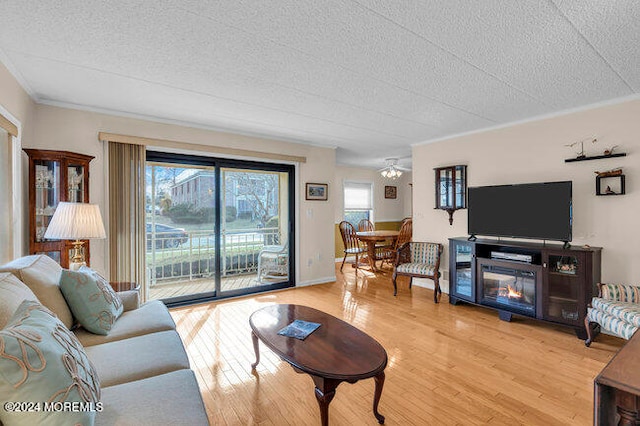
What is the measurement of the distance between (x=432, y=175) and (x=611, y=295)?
2.49m

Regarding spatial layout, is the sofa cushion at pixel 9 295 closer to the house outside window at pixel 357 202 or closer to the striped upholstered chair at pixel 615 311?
the striped upholstered chair at pixel 615 311

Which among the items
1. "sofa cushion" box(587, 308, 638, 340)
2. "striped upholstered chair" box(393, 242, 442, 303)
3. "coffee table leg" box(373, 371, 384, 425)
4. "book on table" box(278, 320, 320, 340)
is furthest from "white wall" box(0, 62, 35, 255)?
"sofa cushion" box(587, 308, 638, 340)

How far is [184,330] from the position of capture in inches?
119

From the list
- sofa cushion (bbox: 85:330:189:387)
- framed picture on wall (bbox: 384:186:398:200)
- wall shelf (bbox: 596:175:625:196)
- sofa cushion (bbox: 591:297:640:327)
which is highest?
framed picture on wall (bbox: 384:186:398:200)

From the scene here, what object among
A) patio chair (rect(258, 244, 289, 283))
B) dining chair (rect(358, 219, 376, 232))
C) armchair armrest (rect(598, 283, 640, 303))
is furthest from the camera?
dining chair (rect(358, 219, 376, 232))

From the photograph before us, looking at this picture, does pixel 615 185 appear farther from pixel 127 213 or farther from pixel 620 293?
pixel 127 213

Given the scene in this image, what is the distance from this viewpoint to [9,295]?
1312 mm

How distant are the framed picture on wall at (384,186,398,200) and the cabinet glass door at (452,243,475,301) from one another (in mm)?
4001

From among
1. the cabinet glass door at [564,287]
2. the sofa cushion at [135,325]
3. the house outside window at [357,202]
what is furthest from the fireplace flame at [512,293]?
the house outside window at [357,202]

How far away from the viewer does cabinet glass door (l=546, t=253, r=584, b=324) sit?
2867 millimetres

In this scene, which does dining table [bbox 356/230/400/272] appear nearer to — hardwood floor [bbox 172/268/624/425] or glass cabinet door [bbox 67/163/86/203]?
hardwood floor [bbox 172/268/624/425]

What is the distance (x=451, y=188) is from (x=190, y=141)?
3602 mm

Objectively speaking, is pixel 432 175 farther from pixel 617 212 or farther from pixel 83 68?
pixel 83 68

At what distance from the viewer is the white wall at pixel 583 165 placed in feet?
9.30
